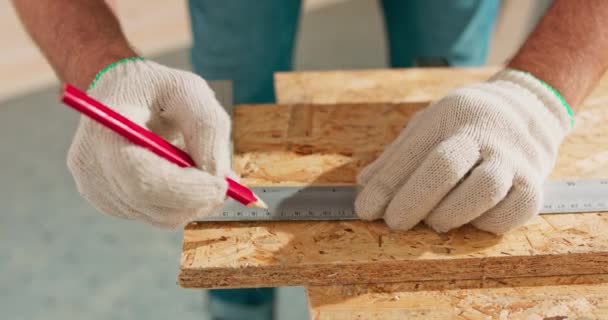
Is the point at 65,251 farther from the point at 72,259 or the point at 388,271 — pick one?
the point at 388,271

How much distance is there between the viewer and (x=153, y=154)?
3.45 feet

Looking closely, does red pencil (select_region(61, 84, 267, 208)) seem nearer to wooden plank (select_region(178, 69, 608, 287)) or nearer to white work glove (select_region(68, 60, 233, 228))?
white work glove (select_region(68, 60, 233, 228))

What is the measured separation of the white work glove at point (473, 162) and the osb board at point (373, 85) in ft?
1.27

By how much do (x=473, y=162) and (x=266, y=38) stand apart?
3.20 feet

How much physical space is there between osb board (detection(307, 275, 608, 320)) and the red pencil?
243 millimetres

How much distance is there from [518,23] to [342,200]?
3.20m

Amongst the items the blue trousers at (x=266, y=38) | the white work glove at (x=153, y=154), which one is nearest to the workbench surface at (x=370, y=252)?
the white work glove at (x=153, y=154)

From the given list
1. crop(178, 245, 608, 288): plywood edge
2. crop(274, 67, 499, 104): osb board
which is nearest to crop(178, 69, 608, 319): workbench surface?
crop(178, 245, 608, 288): plywood edge

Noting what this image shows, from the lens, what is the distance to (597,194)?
1366 millimetres

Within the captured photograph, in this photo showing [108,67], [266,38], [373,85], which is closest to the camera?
[108,67]

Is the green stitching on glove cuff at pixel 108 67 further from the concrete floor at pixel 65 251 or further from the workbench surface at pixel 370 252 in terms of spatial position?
the concrete floor at pixel 65 251

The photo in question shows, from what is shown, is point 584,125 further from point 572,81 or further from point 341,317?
point 341,317

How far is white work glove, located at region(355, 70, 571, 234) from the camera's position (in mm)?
1186

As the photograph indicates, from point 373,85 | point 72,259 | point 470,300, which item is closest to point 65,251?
point 72,259
